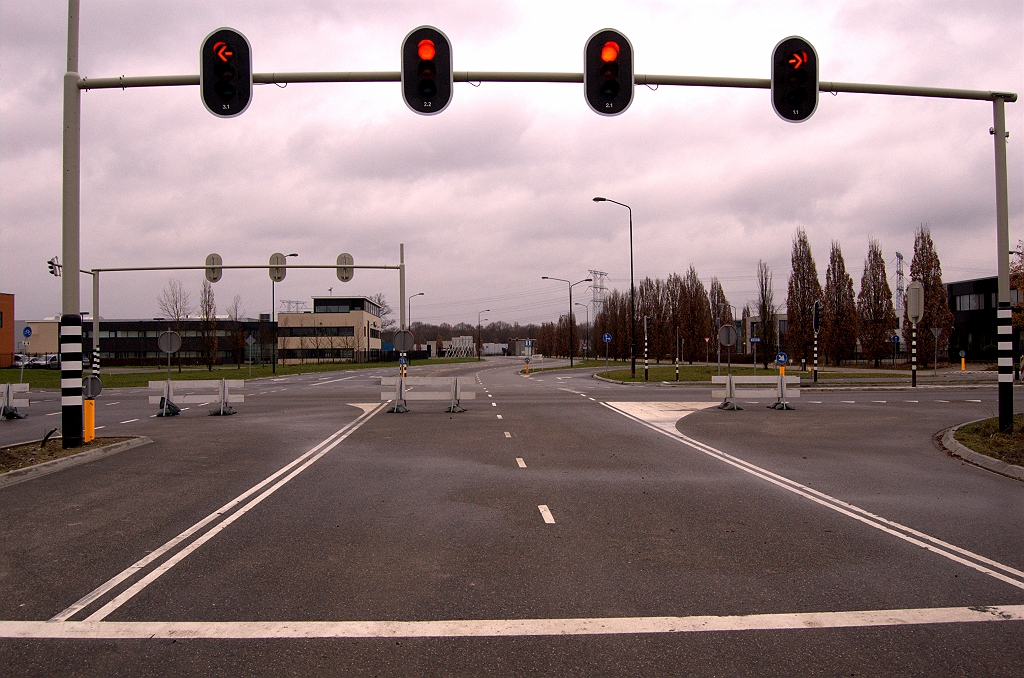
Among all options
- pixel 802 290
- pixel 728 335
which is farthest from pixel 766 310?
pixel 728 335

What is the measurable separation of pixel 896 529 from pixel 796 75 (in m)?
6.29

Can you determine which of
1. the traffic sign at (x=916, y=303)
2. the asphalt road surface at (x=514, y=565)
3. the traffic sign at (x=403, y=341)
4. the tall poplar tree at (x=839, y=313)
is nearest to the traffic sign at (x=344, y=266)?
the traffic sign at (x=403, y=341)

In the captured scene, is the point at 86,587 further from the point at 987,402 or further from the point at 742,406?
the point at 987,402

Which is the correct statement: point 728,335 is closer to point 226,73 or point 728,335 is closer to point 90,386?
point 226,73

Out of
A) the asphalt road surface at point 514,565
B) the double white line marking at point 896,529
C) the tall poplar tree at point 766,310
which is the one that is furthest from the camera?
Result: the tall poplar tree at point 766,310

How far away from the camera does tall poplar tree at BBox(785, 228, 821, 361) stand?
56.3 m

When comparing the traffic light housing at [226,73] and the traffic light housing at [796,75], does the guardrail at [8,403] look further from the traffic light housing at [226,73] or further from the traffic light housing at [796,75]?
the traffic light housing at [796,75]

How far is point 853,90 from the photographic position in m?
10.7

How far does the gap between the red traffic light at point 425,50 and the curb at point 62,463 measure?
7.95 m

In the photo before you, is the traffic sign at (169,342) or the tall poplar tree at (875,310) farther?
the tall poplar tree at (875,310)

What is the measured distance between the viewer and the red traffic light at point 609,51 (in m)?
9.41

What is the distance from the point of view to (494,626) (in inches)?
174

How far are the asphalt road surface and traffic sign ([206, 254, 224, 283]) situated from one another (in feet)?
66.4

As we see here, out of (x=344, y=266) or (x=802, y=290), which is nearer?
(x=344, y=266)
